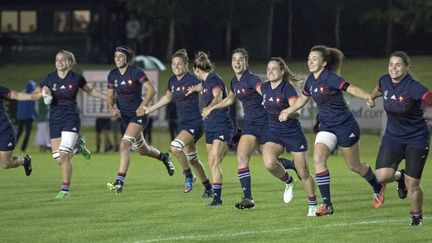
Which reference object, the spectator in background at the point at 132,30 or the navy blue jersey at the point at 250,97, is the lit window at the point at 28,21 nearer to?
the spectator in background at the point at 132,30

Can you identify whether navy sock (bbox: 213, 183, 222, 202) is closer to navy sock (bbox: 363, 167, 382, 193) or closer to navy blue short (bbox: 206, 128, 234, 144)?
navy blue short (bbox: 206, 128, 234, 144)

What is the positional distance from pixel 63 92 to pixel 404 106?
A: 607 cm

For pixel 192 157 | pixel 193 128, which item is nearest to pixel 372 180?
pixel 193 128

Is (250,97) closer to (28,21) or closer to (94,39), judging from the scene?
(94,39)

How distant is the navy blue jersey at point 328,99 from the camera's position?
49.1ft

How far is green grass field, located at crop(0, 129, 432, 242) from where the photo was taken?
13.3 metres

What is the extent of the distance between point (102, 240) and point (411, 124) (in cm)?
379

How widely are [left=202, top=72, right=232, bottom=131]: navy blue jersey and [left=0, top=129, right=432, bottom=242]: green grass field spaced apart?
1085 millimetres

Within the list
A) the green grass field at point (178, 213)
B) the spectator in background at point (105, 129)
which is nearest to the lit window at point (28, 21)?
the spectator in background at point (105, 129)

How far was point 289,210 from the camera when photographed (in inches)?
626

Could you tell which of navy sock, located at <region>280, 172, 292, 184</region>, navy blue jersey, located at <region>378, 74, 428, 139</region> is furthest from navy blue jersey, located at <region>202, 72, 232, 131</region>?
navy blue jersey, located at <region>378, 74, 428, 139</region>

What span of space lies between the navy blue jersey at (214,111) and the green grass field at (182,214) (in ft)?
3.56

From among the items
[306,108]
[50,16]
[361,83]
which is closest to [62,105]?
[306,108]

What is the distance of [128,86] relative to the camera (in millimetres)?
18797
